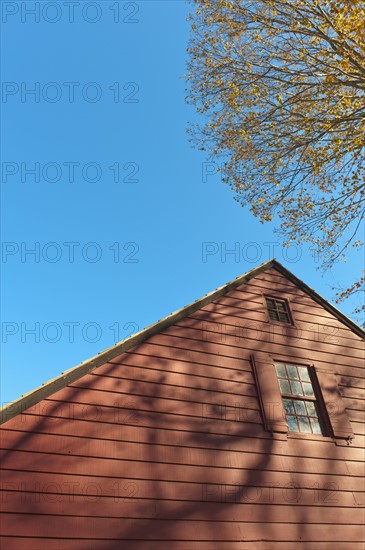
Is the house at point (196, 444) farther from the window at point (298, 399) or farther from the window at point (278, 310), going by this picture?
the window at point (278, 310)

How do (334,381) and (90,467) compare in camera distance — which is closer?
(90,467)

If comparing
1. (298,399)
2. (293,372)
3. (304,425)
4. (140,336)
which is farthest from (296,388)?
(140,336)

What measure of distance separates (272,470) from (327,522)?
120 cm

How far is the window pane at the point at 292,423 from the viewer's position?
6.60m

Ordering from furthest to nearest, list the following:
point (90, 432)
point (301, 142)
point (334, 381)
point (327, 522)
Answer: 1. point (301, 142)
2. point (334, 381)
3. point (327, 522)
4. point (90, 432)

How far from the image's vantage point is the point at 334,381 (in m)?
7.55

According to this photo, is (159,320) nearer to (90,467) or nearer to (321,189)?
(90,467)

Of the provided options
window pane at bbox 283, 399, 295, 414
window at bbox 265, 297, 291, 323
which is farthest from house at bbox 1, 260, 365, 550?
window at bbox 265, 297, 291, 323

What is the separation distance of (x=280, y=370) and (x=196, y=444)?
271 cm

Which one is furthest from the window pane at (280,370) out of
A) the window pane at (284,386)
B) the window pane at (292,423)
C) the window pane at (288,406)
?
the window pane at (292,423)

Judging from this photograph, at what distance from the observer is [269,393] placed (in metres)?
6.73

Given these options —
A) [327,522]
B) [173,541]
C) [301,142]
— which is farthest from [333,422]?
[301,142]

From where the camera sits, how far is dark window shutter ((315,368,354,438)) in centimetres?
681

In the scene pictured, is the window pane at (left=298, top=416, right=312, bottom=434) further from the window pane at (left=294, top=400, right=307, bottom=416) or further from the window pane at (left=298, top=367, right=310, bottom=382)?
the window pane at (left=298, top=367, right=310, bottom=382)
